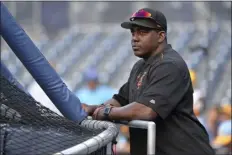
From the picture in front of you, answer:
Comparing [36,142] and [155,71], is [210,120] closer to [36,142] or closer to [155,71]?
[155,71]

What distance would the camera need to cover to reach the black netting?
2566 mm

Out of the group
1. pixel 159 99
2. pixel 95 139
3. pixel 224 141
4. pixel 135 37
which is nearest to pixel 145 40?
pixel 135 37

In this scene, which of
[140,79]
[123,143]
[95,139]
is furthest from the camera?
[123,143]

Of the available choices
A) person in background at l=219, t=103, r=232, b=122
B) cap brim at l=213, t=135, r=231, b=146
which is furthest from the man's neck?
person in background at l=219, t=103, r=232, b=122

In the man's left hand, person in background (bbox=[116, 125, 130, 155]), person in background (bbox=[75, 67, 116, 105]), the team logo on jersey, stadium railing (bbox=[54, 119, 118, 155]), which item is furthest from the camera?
person in background (bbox=[75, 67, 116, 105])

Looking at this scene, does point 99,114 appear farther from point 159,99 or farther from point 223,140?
point 223,140

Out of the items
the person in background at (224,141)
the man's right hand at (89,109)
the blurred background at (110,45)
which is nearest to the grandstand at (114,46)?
the blurred background at (110,45)

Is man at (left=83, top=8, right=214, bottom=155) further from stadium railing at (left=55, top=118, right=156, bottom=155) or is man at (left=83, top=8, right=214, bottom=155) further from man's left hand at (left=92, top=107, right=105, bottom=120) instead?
stadium railing at (left=55, top=118, right=156, bottom=155)

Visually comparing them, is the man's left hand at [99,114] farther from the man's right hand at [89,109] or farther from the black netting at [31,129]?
the black netting at [31,129]

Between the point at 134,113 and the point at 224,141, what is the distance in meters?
4.32

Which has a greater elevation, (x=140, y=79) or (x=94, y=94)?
(x=94, y=94)

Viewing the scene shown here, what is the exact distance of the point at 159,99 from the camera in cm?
316

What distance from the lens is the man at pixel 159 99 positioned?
125 inches

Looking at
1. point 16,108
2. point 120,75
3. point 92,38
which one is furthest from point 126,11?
point 16,108
